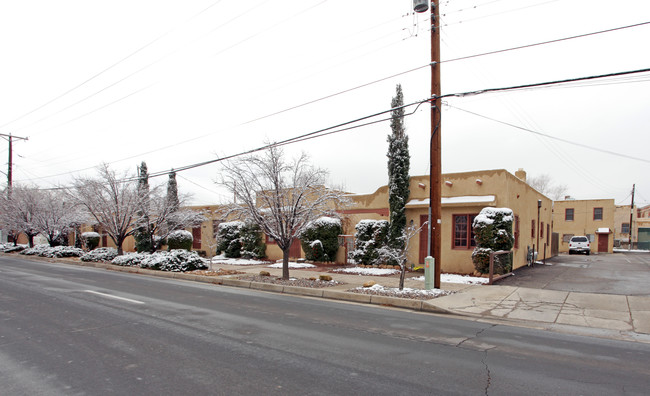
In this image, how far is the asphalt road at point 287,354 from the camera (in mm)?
4492

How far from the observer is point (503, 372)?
5.06m

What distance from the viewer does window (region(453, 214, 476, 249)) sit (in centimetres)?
1633

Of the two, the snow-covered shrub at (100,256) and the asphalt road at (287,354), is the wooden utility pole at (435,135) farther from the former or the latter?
the snow-covered shrub at (100,256)

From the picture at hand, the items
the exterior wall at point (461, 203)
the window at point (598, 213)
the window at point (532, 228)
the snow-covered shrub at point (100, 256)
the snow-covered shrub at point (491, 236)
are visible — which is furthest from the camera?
the window at point (598, 213)

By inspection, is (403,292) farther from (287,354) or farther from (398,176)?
(398,176)

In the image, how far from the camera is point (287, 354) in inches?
221

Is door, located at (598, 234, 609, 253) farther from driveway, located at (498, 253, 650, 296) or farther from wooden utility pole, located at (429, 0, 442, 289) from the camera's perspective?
wooden utility pole, located at (429, 0, 442, 289)

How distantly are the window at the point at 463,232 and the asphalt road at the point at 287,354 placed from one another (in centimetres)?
813

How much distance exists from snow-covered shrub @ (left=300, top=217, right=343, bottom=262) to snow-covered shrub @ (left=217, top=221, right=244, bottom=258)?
605cm

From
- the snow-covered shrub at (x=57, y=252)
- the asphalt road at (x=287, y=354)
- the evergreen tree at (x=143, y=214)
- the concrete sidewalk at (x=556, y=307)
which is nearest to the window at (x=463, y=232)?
the concrete sidewalk at (x=556, y=307)

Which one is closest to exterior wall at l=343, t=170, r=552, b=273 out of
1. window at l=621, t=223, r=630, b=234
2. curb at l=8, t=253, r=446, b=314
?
curb at l=8, t=253, r=446, b=314

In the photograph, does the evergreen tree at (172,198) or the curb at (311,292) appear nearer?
the curb at (311,292)

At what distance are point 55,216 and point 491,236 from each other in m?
Result: 29.2

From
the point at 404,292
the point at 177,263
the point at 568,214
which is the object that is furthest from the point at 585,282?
the point at 568,214
